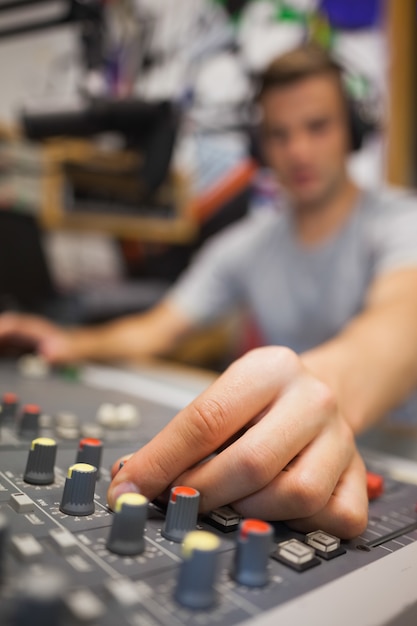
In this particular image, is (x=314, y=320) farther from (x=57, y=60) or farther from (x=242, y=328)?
(x=57, y=60)

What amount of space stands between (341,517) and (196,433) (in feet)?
0.42

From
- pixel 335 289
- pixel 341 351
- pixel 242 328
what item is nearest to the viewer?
pixel 341 351

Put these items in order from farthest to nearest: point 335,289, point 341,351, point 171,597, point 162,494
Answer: point 335,289
point 341,351
point 162,494
point 171,597

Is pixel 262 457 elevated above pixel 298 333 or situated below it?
above

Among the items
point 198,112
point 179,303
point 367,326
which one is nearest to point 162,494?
point 367,326

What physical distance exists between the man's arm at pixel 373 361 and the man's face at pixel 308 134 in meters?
0.55

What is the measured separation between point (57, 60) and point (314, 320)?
5.19 feet

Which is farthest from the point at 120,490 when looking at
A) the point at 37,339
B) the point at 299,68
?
the point at 299,68

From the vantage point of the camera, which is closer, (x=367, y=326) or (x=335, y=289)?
(x=367, y=326)

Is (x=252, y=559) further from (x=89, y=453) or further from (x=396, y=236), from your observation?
(x=396, y=236)

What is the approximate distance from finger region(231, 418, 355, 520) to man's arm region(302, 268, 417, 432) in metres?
0.15

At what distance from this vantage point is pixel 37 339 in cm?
124

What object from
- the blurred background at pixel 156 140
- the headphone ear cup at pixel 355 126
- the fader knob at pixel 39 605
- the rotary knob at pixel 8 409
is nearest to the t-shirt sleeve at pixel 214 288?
the blurred background at pixel 156 140

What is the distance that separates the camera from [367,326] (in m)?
0.80
